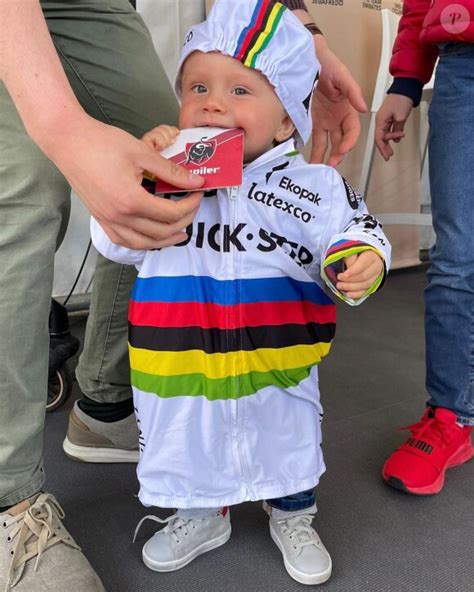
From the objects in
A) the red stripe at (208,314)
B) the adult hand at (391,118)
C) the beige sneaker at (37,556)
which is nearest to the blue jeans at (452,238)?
the adult hand at (391,118)

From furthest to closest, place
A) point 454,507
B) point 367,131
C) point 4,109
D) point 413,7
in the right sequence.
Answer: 1. point 367,131
2. point 413,7
3. point 454,507
4. point 4,109

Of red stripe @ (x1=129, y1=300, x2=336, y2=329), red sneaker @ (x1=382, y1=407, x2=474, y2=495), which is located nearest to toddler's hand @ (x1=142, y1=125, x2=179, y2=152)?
red stripe @ (x1=129, y1=300, x2=336, y2=329)

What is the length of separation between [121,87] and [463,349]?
80 cm

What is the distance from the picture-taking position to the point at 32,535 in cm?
83

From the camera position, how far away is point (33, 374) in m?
0.83

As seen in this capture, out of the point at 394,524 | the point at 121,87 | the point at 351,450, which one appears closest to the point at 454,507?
the point at 394,524

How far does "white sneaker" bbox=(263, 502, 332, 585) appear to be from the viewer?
89cm

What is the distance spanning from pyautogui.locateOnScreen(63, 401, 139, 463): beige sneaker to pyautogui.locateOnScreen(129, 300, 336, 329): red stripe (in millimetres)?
412

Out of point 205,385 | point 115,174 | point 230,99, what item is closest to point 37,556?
point 205,385

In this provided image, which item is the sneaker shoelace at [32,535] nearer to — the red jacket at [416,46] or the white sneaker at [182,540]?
the white sneaker at [182,540]

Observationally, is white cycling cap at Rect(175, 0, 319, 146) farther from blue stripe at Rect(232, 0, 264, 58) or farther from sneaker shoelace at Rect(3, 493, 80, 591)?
sneaker shoelace at Rect(3, 493, 80, 591)

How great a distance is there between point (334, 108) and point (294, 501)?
2.21 feet

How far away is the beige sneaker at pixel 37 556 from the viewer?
0.80 m

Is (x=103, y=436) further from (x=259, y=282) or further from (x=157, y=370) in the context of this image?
(x=259, y=282)
